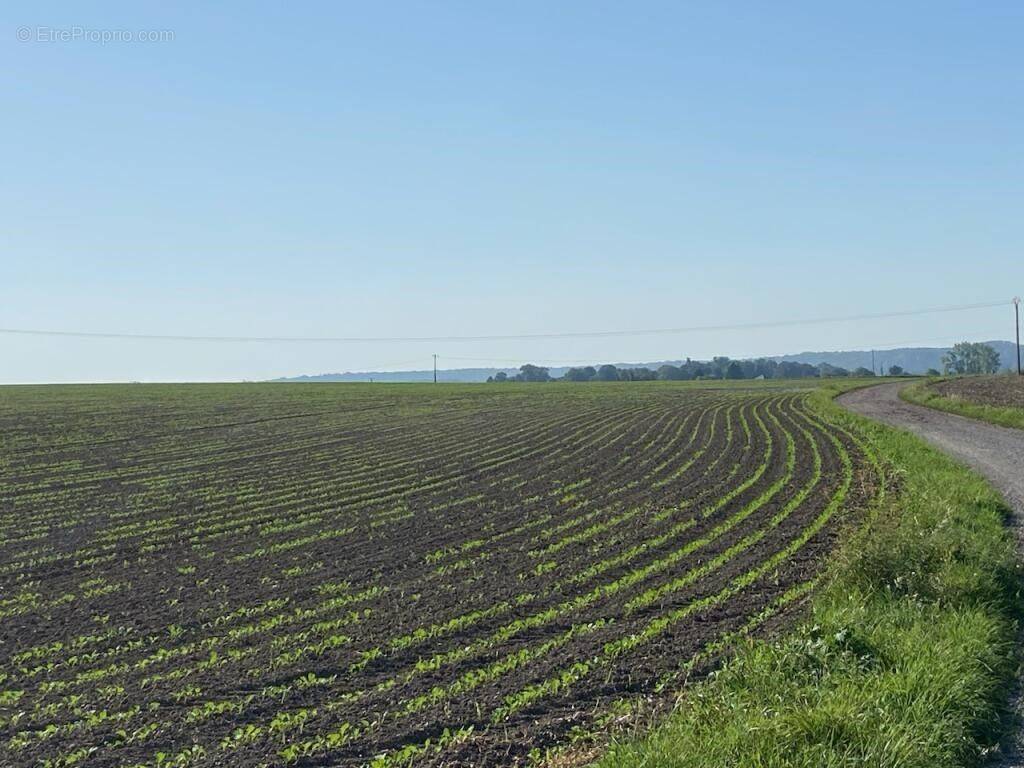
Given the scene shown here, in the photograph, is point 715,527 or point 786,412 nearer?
point 715,527

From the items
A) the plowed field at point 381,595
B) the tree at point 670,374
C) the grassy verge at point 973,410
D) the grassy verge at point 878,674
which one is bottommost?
the plowed field at point 381,595

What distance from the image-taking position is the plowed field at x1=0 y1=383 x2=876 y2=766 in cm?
716

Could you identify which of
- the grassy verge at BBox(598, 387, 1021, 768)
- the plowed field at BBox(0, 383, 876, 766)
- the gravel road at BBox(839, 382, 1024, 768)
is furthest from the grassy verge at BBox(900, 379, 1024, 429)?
the grassy verge at BBox(598, 387, 1021, 768)

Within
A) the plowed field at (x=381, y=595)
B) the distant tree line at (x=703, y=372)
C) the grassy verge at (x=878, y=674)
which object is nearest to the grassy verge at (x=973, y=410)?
the plowed field at (x=381, y=595)

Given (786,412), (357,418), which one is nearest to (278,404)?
(357,418)

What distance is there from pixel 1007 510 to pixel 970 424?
67.9ft

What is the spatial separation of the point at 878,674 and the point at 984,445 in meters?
21.5

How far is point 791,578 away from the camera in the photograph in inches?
454

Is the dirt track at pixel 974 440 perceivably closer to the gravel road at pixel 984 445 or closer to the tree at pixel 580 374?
the gravel road at pixel 984 445

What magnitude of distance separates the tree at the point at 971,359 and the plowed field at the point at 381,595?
175 metres

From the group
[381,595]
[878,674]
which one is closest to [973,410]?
[381,595]

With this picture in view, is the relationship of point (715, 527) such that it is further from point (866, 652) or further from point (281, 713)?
point (281, 713)

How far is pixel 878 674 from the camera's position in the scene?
23.9 feet

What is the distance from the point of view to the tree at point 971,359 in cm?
18062
